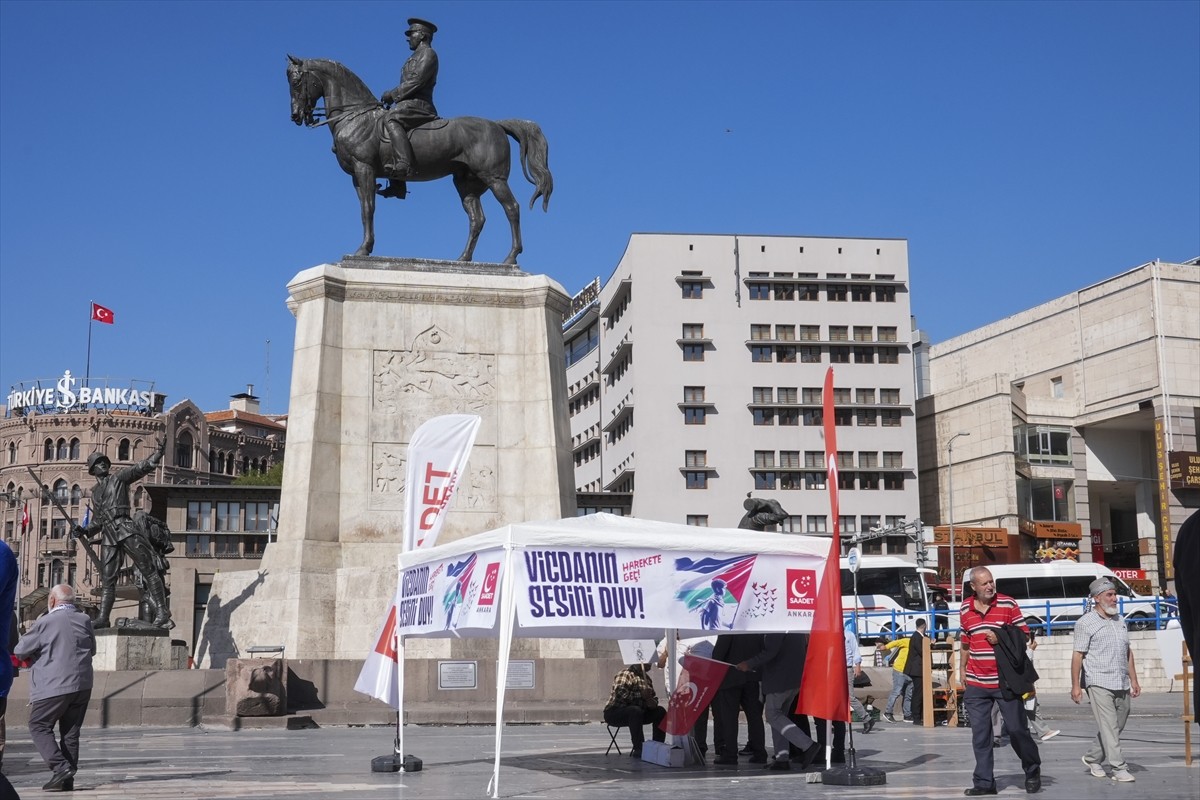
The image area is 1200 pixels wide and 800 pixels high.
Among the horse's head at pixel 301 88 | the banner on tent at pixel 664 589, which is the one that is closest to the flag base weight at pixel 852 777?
the banner on tent at pixel 664 589

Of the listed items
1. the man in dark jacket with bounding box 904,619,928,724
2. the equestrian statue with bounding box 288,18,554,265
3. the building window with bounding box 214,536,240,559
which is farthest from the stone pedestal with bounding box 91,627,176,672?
the building window with bounding box 214,536,240,559

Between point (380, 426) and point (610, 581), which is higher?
point (380, 426)

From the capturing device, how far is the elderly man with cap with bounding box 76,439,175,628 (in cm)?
2348

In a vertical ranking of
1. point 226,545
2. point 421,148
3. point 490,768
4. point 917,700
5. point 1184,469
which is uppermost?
point 421,148

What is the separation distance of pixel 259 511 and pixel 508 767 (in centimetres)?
6656

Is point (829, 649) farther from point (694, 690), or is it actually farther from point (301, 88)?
point (301, 88)

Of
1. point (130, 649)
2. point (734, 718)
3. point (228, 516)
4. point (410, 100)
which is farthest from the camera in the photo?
point (228, 516)

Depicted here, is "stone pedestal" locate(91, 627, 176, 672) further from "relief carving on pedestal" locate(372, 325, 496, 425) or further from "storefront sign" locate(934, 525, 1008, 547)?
"storefront sign" locate(934, 525, 1008, 547)

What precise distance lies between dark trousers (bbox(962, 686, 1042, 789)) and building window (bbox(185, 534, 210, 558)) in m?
65.2

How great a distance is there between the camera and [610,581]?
12.0 meters

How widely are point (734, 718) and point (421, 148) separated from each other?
13.6 meters

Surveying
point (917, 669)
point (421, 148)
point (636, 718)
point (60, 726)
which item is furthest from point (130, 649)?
point (917, 669)

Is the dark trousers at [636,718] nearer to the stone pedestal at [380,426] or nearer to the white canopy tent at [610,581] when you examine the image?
the white canopy tent at [610,581]

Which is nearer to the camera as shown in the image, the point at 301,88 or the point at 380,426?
the point at 380,426
